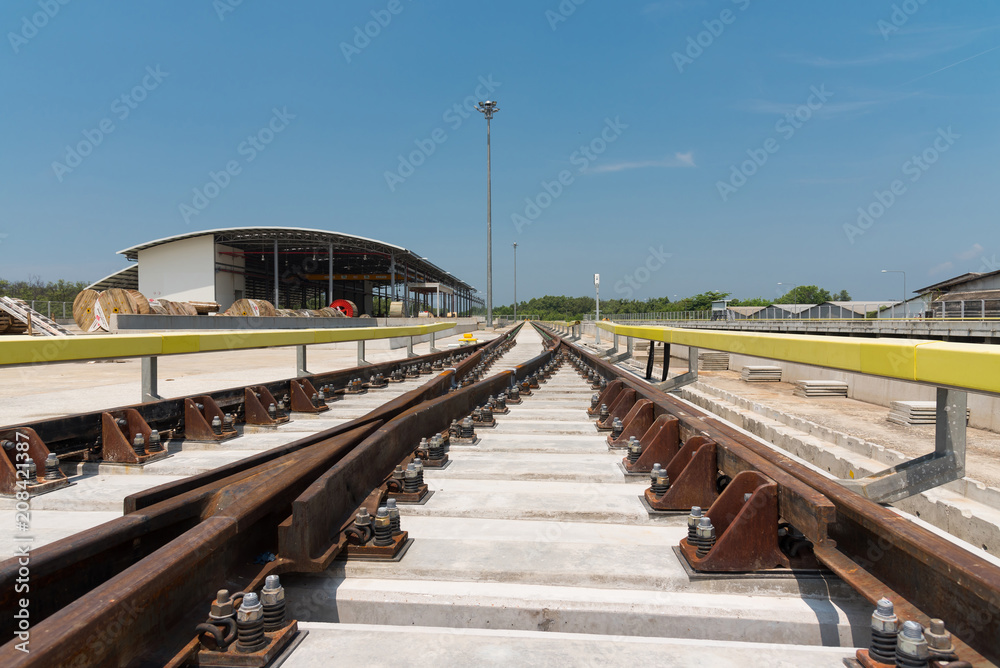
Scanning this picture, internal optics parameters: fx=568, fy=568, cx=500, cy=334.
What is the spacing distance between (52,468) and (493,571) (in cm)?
296

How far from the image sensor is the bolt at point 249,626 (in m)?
1.59

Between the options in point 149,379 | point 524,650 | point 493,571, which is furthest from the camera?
point 149,379

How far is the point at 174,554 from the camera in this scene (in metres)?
1.57

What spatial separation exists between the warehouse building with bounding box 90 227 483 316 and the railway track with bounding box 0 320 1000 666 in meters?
50.9

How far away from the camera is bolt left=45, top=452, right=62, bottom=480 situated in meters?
3.37

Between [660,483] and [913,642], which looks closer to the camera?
[913,642]

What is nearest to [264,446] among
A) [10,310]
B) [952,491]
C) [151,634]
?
[151,634]

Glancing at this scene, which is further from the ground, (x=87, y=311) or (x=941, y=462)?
(x=87, y=311)

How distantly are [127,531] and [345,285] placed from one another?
7965cm

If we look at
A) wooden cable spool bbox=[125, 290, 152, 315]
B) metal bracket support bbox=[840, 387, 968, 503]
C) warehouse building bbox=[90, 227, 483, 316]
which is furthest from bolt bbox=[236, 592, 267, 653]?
warehouse building bbox=[90, 227, 483, 316]

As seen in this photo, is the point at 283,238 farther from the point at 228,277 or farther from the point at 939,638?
the point at 939,638

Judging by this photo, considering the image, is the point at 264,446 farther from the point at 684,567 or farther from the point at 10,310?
the point at 10,310

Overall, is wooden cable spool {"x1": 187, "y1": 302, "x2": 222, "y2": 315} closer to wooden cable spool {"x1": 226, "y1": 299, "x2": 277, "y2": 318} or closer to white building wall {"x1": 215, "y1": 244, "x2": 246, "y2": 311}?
wooden cable spool {"x1": 226, "y1": 299, "x2": 277, "y2": 318}

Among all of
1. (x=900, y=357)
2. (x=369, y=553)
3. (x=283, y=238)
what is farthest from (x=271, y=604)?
(x=283, y=238)
